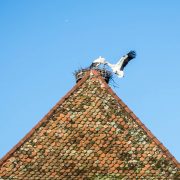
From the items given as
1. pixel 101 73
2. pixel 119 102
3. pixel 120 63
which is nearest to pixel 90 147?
pixel 119 102

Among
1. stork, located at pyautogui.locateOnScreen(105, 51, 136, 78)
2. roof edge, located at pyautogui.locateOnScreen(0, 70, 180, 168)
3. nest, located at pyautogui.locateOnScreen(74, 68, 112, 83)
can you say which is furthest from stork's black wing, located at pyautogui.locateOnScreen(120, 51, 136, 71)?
roof edge, located at pyautogui.locateOnScreen(0, 70, 180, 168)

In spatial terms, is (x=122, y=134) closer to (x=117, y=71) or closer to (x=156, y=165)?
(x=156, y=165)

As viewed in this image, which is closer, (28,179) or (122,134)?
(28,179)

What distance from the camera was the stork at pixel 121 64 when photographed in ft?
51.0

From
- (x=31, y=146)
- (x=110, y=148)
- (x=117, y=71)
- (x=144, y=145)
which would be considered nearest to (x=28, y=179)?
(x=31, y=146)

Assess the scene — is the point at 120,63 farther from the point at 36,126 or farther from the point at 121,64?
the point at 36,126

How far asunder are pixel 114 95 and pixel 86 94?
0.80 metres

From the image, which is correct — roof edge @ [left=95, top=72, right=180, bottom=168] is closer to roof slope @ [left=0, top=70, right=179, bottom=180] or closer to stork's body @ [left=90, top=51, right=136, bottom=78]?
roof slope @ [left=0, top=70, right=179, bottom=180]

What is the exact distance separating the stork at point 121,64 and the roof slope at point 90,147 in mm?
2271

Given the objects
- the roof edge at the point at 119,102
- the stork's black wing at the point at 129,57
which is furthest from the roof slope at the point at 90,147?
the stork's black wing at the point at 129,57

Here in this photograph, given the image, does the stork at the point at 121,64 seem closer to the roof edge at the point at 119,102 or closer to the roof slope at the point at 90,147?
the roof edge at the point at 119,102

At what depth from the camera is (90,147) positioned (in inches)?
476

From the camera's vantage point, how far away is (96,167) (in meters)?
11.6

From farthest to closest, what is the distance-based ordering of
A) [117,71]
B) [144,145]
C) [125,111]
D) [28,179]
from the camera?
[117,71]
[125,111]
[144,145]
[28,179]
